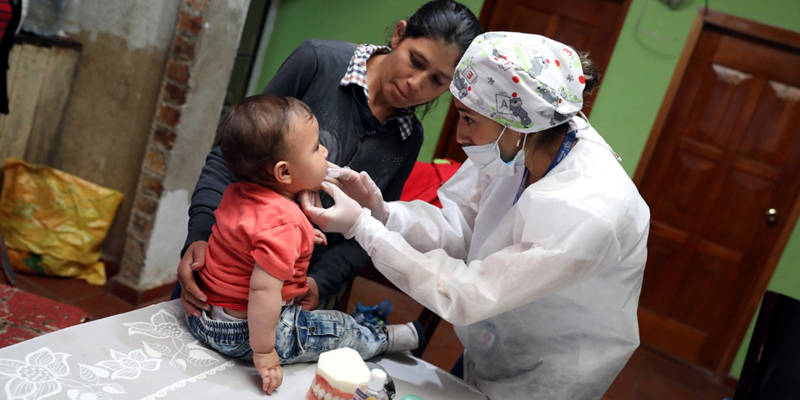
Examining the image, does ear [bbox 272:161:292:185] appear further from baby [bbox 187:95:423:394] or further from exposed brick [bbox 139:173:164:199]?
exposed brick [bbox 139:173:164:199]

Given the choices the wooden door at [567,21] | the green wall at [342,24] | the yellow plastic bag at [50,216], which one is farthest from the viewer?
the green wall at [342,24]

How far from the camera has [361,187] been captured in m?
1.50

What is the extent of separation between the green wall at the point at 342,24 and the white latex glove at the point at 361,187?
2.95m

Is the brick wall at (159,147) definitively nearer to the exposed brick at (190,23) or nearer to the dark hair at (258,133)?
the exposed brick at (190,23)

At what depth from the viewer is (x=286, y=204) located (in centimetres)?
125

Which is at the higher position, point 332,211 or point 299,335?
point 332,211

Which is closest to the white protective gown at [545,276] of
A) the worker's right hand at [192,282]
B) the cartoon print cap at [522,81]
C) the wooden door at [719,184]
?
the cartoon print cap at [522,81]

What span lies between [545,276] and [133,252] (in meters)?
2.44

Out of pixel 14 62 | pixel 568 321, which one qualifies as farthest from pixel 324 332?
pixel 14 62

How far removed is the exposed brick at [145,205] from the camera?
115 inches

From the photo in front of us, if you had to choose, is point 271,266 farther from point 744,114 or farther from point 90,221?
point 744,114

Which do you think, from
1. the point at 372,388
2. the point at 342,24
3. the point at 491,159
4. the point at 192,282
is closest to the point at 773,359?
the point at 491,159

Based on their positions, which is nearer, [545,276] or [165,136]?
[545,276]

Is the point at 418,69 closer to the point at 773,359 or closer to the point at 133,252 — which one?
the point at 773,359
